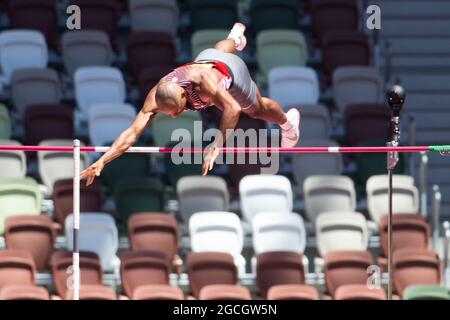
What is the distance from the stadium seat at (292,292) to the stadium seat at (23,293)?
203 cm

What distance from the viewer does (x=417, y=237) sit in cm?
2036

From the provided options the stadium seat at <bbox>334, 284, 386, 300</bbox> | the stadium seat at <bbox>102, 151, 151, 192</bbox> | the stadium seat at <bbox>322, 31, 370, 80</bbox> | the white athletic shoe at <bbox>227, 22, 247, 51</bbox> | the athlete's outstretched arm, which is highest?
the stadium seat at <bbox>322, 31, 370, 80</bbox>

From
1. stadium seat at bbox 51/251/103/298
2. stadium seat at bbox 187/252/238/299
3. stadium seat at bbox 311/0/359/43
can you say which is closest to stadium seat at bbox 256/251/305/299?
stadium seat at bbox 187/252/238/299

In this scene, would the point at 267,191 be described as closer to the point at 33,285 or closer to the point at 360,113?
the point at 360,113

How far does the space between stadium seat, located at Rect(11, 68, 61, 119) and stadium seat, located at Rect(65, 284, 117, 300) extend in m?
3.30

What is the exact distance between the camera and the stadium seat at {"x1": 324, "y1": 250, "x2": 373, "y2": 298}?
64.4 feet

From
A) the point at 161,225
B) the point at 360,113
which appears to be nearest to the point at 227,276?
the point at 161,225

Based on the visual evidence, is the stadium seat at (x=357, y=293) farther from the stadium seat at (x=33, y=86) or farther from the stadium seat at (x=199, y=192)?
the stadium seat at (x=33, y=86)

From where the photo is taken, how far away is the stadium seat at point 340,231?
2019 centimetres

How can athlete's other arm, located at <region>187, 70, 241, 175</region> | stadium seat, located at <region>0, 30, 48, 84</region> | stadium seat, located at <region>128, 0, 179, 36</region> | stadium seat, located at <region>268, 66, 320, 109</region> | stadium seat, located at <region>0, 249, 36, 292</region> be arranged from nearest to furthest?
athlete's other arm, located at <region>187, 70, 241, 175</region> → stadium seat, located at <region>0, 249, 36, 292</region> → stadium seat, located at <region>268, 66, 320, 109</region> → stadium seat, located at <region>0, 30, 48, 84</region> → stadium seat, located at <region>128, 0, 179, 36</region>

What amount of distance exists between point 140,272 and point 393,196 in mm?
2757

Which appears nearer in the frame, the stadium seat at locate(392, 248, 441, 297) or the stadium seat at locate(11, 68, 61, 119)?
the stadium seat at locate(392, 248, 441, 297)

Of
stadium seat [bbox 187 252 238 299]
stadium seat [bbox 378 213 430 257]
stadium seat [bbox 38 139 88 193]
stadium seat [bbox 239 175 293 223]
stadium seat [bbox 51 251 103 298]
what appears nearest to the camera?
stadium seat [bbox 51 251 103 298]

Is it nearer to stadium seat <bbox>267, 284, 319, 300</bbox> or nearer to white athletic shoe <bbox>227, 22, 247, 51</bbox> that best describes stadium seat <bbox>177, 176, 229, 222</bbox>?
stadium seat <bbox>267, 284, 319, 300</bbox>
